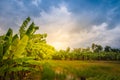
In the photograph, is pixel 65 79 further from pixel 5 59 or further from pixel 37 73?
pixel 5 59

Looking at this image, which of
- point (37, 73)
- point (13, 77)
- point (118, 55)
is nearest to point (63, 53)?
point (118, 55)

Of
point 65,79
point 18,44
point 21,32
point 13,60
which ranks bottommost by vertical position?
point 65,79

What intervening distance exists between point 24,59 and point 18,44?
89 cm

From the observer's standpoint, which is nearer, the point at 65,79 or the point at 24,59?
the point at 24,59

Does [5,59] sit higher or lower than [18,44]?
lower

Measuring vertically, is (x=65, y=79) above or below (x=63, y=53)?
below

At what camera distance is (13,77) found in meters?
14.2

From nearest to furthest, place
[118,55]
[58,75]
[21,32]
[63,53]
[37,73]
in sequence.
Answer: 1. [21,32]
2. [58,75]
3. [37,73]
4. [63,53]
5. [118,55]

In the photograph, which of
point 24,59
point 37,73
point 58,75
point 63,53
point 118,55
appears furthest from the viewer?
point 118,55

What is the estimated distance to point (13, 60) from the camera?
12.0m

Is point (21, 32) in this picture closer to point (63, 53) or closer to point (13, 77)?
point (13, 77)

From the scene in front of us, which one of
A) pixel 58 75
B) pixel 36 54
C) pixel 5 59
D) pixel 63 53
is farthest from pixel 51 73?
pixel 63 53

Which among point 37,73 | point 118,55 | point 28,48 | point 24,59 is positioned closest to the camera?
point 24,59

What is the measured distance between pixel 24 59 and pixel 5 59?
1183 mm
